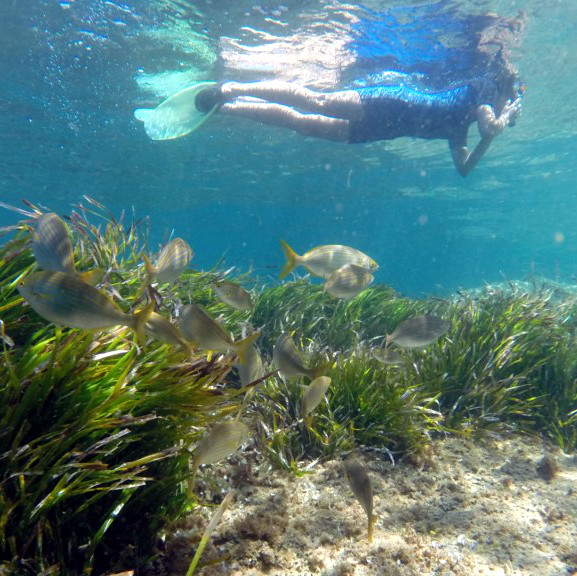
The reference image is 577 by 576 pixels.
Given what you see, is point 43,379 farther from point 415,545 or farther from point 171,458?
point 415,545

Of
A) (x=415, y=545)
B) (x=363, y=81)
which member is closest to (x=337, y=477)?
(x=415, y=545)

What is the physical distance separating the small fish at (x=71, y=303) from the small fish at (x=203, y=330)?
34cm

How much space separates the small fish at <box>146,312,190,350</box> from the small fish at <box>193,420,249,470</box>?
0.54 meters

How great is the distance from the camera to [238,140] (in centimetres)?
2702

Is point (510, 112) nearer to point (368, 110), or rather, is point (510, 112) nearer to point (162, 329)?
point (368, 110)

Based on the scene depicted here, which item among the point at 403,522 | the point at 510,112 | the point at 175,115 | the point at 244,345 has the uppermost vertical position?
the point at 510,112

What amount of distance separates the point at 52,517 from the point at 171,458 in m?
0.70

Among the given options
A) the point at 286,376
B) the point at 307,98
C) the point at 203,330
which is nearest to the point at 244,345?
the point at 203,330

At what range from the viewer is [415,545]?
278 centimetres

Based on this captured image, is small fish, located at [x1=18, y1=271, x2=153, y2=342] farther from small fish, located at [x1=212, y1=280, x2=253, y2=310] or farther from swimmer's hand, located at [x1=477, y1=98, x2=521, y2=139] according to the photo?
swimmer's hand, located at [x1=477, y1=98, x2=521, y2=139]

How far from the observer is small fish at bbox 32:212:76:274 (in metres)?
2.64

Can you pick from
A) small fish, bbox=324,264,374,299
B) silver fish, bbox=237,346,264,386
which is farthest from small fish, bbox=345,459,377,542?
small fish, bbox=324,264,374,299

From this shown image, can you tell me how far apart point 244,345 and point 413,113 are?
1078 cm

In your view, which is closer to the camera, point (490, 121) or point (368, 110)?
point (490, 121)
